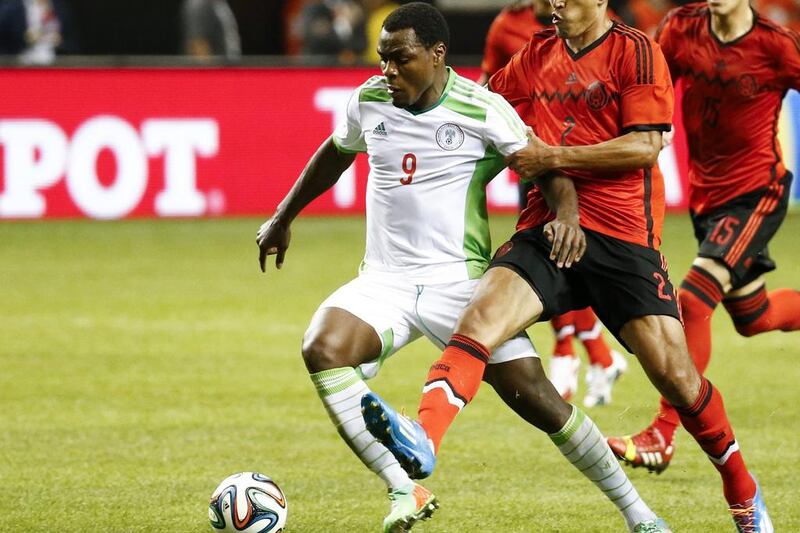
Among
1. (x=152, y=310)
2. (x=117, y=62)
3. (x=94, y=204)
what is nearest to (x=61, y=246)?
(x=94, y=204)

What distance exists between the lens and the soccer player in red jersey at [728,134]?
7.23 m

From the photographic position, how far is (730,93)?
7.30m

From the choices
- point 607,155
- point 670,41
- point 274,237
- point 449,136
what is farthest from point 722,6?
point 274,237

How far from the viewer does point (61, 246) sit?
47.9 ft

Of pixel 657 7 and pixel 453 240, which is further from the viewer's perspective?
pixel 657 7

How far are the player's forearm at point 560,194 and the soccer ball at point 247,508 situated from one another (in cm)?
143

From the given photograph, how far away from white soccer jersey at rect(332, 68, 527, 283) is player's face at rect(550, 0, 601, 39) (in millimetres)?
403

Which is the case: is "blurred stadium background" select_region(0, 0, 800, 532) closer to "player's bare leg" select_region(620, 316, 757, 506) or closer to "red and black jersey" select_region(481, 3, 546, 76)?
"player's bare leg" select_region(620, 316, 757, 506)

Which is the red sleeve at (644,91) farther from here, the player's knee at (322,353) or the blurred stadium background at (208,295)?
the blurred stadium background at (208,295)

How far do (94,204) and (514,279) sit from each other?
34.8 feet

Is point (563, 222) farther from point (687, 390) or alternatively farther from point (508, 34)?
point (508, 34)

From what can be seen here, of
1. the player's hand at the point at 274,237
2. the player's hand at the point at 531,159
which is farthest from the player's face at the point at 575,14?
the player's hand at the point at 274,237

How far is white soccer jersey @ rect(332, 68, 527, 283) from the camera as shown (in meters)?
5.47

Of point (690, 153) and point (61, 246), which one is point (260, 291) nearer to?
point (61, 246)
